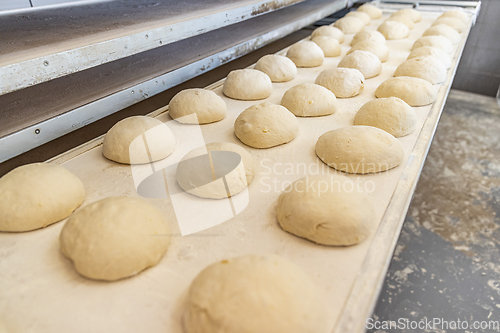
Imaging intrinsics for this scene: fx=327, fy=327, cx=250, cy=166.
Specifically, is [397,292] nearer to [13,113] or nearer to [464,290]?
[464,290]

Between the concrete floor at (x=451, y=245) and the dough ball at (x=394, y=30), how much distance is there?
1409 mm

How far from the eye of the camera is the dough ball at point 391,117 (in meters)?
1.78

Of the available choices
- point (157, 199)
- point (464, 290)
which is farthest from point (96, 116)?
point (464, 290)

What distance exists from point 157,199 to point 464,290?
7.06 ft

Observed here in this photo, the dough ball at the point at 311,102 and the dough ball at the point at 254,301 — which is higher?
the dough ball at the point at 311,102

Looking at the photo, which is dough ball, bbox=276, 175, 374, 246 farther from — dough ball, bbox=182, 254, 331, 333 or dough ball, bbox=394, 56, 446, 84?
dough ball, bbox=394, 56, 446, 84

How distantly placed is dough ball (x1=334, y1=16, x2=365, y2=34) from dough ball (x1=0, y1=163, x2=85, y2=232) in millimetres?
3415

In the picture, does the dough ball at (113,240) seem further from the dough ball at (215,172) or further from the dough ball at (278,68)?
the dough ball at (278,68)

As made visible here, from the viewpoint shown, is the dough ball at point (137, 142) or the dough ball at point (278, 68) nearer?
the dough ball at point (137, 142)

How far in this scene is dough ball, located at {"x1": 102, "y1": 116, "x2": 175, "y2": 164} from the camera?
1551 mm

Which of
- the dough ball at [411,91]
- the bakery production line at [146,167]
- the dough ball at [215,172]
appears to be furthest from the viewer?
the dough ball at [411,91]

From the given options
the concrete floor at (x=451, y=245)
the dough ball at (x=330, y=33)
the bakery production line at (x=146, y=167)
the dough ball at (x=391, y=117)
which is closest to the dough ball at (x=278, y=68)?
the bakery production line at (x=146, y=167)

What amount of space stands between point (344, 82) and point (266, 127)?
863mm

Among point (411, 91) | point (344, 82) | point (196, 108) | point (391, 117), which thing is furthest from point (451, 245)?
point (196, 108)
